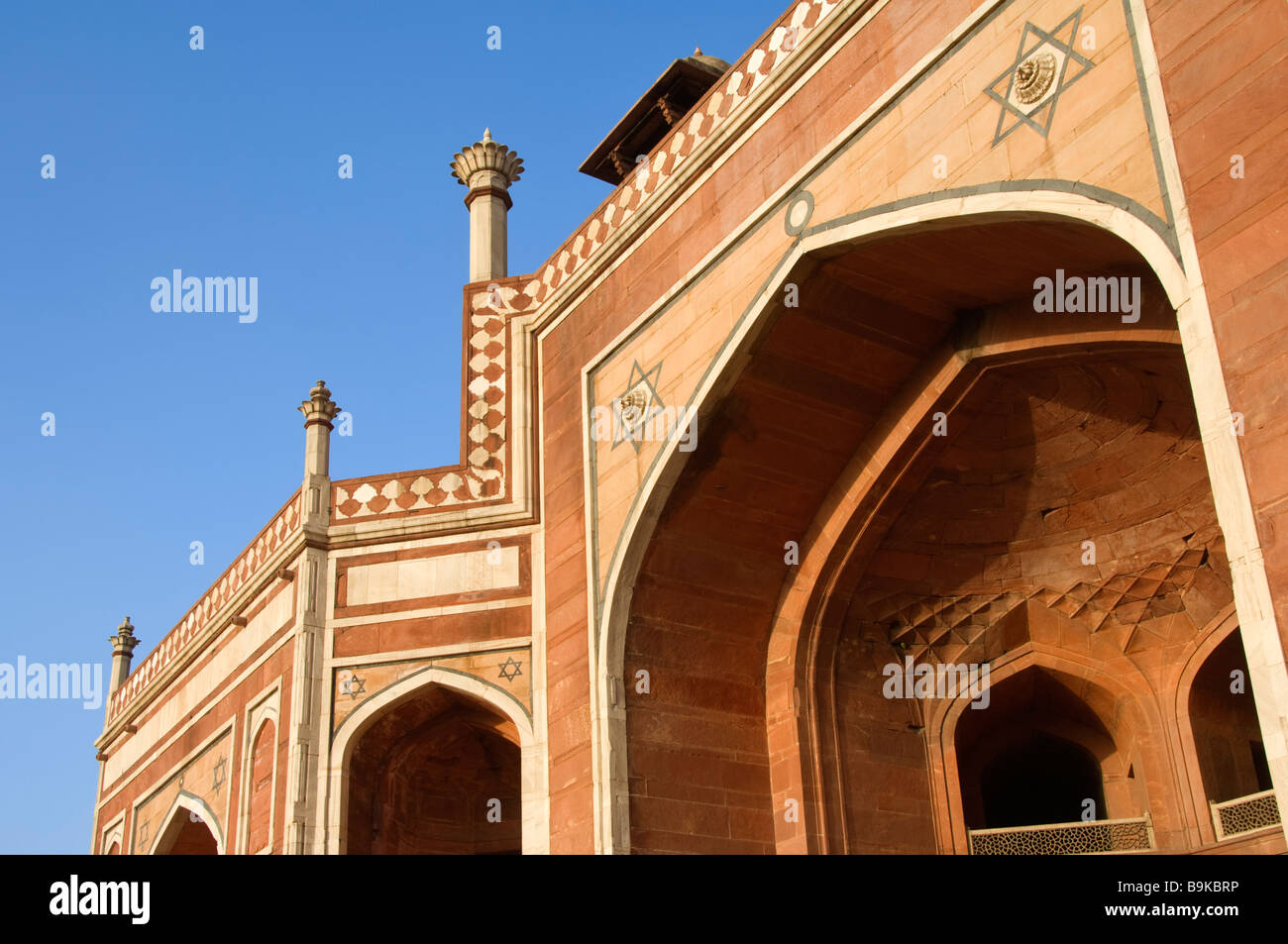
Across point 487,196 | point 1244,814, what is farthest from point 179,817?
point 1244,814

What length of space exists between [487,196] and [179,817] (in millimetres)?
5238

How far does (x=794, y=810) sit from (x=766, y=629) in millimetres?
1094

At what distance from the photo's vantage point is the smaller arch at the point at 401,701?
A: 30.2 ft

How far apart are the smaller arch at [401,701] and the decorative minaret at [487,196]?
2.97 m

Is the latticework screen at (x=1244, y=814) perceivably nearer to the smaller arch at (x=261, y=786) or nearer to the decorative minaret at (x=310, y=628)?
the decorative minaret at (x=310, y=628)

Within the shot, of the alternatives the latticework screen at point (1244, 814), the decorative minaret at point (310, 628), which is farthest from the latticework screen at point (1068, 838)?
the decorative minaret at point (310, 628)

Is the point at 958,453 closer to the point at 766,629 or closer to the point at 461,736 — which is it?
the point at 766,629

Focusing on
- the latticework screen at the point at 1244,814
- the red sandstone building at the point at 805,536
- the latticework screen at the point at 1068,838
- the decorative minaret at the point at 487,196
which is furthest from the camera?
the decorative minaret at the point at 487,196

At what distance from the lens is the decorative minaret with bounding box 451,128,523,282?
1130 cm

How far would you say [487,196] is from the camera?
38.1 feet

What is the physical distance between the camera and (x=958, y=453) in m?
9.06
